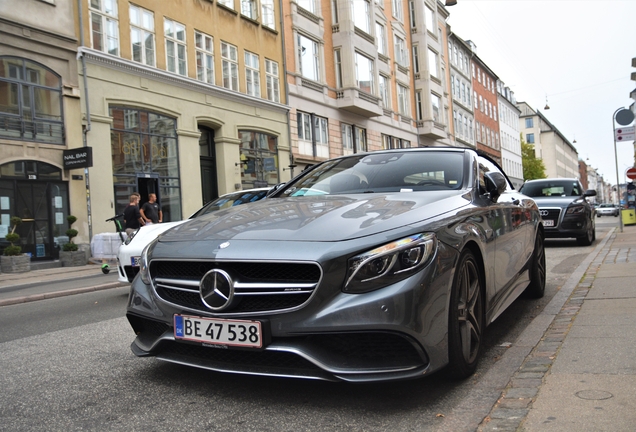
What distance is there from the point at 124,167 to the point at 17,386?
15919 mm

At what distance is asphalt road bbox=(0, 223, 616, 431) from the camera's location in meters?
2.86

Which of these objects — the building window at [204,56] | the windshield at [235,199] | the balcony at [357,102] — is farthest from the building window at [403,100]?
the windshield at [235,199]

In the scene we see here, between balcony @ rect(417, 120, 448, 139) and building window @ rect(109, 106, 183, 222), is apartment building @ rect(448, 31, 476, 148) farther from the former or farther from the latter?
building window @ rect(109, 106, 183, 222)

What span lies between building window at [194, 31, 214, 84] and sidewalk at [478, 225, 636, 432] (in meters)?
18.7

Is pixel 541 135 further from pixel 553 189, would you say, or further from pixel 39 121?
pixel 39 121

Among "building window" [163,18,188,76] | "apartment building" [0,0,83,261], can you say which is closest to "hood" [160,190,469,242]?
"apartment building" [0,0,83,261]

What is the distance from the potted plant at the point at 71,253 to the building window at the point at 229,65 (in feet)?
30.3

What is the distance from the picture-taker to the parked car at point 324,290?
2.86 meters

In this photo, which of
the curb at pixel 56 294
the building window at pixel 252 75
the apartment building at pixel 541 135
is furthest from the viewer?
the apartment building at pixel 541 135

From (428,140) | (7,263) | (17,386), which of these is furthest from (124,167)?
(428,140)

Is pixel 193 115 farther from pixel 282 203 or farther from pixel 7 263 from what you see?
pixel 282 203

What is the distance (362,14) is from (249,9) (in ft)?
32.3

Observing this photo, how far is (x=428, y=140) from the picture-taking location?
44469 mm

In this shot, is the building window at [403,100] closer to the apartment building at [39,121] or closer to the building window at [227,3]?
the building window at [227,3]
